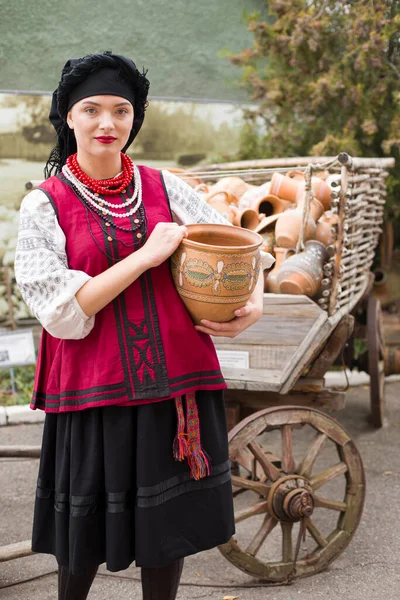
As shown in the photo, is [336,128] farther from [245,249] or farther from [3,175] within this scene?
[245,249]

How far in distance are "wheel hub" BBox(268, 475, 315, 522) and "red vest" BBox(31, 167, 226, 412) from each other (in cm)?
103

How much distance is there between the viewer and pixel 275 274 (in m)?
3.30

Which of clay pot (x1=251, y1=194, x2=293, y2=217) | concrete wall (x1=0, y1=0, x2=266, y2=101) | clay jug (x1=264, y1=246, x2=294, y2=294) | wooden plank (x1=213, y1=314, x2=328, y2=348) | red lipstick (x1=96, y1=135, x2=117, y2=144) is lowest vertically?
wooden plank (x1=213, y1=314, x2=328, y2=348)

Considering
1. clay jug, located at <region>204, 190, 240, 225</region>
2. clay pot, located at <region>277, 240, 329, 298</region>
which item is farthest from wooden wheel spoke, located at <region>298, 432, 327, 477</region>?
clay jug, located at <region>204, 190, 240, 225</region>

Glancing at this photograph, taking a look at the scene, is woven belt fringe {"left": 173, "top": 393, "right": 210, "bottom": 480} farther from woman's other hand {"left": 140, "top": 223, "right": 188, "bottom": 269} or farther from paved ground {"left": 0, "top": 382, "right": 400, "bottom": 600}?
paved ground {"left": 0, "top": 382, "right": 400, "bottom": 600}

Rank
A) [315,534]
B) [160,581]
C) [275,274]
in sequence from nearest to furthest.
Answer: [160,581]
[315,534]
[275,274]

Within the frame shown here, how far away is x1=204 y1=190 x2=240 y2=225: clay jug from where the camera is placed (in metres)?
3.76

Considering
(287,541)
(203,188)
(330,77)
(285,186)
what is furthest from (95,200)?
(330,77)

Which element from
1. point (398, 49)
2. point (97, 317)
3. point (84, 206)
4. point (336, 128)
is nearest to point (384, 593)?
point (97, 317)

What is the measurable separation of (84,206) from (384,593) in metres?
1.93

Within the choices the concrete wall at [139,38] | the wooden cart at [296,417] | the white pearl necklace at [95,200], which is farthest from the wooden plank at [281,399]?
the concrete wall at [139,38]

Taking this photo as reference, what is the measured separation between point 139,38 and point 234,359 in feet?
14.4

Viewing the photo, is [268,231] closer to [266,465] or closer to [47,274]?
[266,465]

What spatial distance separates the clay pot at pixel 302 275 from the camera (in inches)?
125
